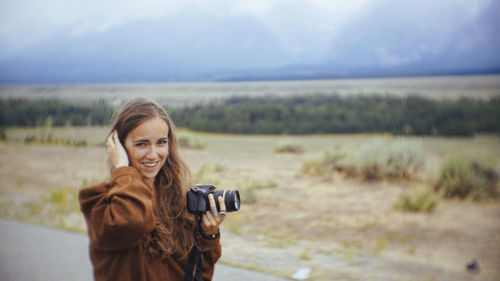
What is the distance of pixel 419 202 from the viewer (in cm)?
785

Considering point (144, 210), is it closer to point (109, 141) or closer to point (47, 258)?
point (109, 141)

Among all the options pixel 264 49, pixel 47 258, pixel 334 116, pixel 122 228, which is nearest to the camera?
pixel 122 228

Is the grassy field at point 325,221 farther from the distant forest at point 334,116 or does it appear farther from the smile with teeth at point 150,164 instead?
the distant forest at point 334,116

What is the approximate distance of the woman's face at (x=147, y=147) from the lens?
210 cm

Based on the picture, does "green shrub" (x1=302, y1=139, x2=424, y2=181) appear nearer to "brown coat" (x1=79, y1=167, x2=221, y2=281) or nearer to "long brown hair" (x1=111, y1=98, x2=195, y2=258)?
"long brown hair" (x1=111, y1=98, x2=195, y2=258)

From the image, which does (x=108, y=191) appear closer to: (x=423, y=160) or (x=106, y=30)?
(x=423, y=160)

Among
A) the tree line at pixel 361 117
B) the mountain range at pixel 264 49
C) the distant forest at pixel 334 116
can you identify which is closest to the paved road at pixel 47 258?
the distant forest at pixel 334 116

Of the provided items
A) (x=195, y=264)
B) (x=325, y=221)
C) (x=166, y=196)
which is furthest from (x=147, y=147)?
(x=325, y=221)

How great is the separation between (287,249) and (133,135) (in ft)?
11.2

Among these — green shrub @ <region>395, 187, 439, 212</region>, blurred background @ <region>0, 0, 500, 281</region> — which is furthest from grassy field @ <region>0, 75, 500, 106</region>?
green shrub @ <region>395, 187, 439, 212</region>

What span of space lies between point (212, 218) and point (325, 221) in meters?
5.77

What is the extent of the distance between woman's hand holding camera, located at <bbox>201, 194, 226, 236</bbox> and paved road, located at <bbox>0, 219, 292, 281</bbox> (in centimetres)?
176

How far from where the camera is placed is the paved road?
3.91m

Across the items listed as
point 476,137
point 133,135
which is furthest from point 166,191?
point 476,137
